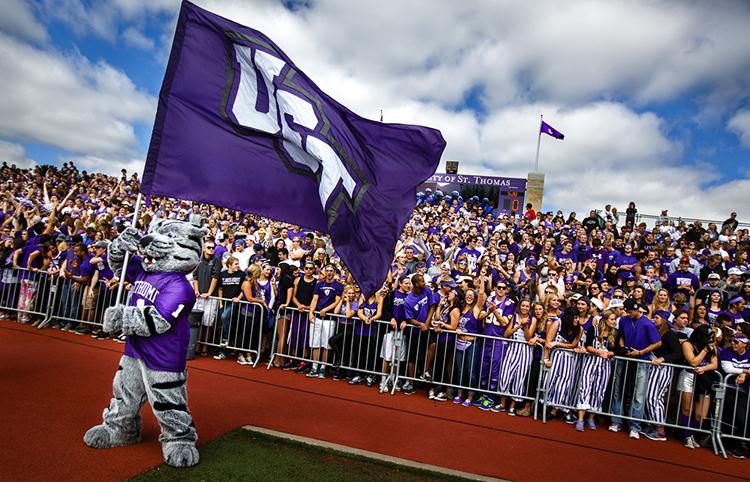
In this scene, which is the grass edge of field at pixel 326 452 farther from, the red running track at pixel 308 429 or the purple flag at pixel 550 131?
the purple flag at pixel 550 131

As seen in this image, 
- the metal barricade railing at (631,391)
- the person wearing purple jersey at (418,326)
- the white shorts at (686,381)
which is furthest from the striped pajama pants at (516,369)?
the white shorts at (686,381)

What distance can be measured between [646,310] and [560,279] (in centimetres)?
285

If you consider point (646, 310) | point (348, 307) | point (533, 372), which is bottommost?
point (533, 372)

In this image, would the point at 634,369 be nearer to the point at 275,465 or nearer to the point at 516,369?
the point at 516,369

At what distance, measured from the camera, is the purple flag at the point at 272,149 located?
4.71 m

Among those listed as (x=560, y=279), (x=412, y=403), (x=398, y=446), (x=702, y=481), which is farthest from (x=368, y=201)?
(x=560, y=279)

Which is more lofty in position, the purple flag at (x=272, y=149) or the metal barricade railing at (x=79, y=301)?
the purple flag at (x=272, y=149)

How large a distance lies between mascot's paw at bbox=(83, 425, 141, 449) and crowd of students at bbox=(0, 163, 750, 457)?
2238 millimetres

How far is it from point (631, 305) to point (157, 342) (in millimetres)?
7444

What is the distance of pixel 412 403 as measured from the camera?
24.9 feet

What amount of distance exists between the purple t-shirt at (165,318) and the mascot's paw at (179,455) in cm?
68

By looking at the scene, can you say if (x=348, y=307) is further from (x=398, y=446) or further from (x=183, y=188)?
(x=183, y=188)

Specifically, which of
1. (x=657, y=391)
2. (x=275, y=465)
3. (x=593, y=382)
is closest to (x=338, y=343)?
(x=275, y=465)

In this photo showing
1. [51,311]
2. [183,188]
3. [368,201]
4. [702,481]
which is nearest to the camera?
[183,188]
